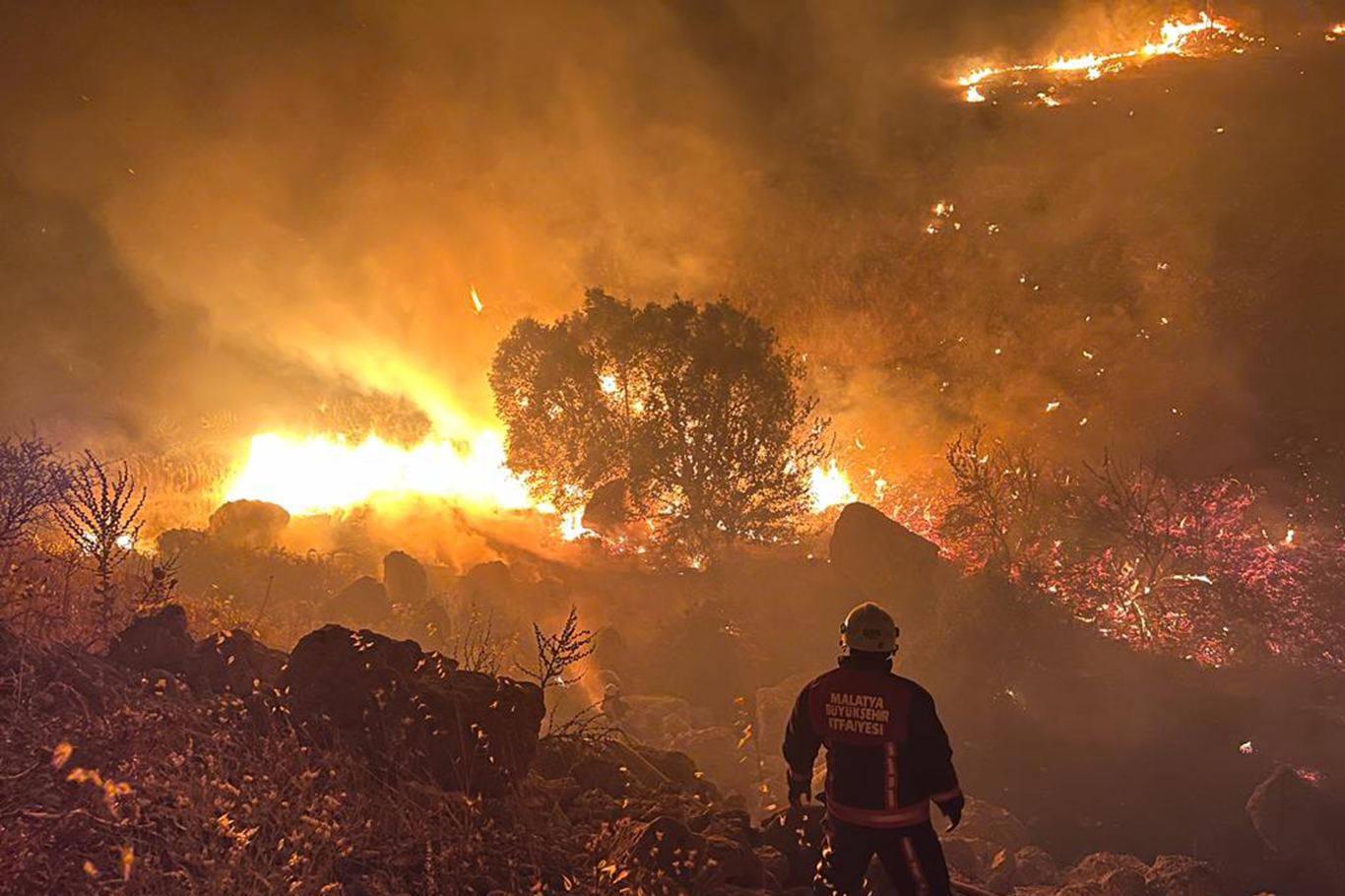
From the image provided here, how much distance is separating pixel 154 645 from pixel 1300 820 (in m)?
20.7

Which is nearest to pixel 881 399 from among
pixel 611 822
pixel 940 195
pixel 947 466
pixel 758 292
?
pixel 947 466

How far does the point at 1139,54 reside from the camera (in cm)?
6988

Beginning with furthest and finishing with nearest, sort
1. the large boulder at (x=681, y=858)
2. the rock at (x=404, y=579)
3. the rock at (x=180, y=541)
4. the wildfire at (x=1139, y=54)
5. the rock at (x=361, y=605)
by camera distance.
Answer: the wildfire at (x=1139, y=54)
the rock at (x=180, y=541)
the rock at (x=404, y=579)
the rock at (x=361, y=605)
the large boulder at (x=681, y=858)

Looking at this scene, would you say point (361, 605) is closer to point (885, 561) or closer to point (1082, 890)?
point (885, 561)

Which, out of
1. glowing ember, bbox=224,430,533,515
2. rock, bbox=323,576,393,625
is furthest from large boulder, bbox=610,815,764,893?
glowing ember, bbox=224,430,533,515

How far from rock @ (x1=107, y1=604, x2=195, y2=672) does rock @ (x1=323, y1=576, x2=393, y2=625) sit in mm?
14817

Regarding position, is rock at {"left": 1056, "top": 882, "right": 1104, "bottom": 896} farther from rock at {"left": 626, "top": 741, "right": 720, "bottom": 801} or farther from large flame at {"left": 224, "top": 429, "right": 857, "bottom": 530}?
large flame at {"left": 224, "top": 429, "right": 857, "bottom": 530}

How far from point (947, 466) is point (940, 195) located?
2730cm

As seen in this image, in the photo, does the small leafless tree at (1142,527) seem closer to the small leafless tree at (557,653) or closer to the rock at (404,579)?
the small leafless tree at (557,653)

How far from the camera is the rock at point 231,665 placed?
904 cm

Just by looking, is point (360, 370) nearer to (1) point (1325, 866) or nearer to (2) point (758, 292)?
(2) point (758, 292)

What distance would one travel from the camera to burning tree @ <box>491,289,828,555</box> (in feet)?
95.0

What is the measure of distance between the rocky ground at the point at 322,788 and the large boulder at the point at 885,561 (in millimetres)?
17493

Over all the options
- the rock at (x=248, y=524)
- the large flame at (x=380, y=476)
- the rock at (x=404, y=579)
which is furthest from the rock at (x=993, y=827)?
the rock at (x=248, y=524)
